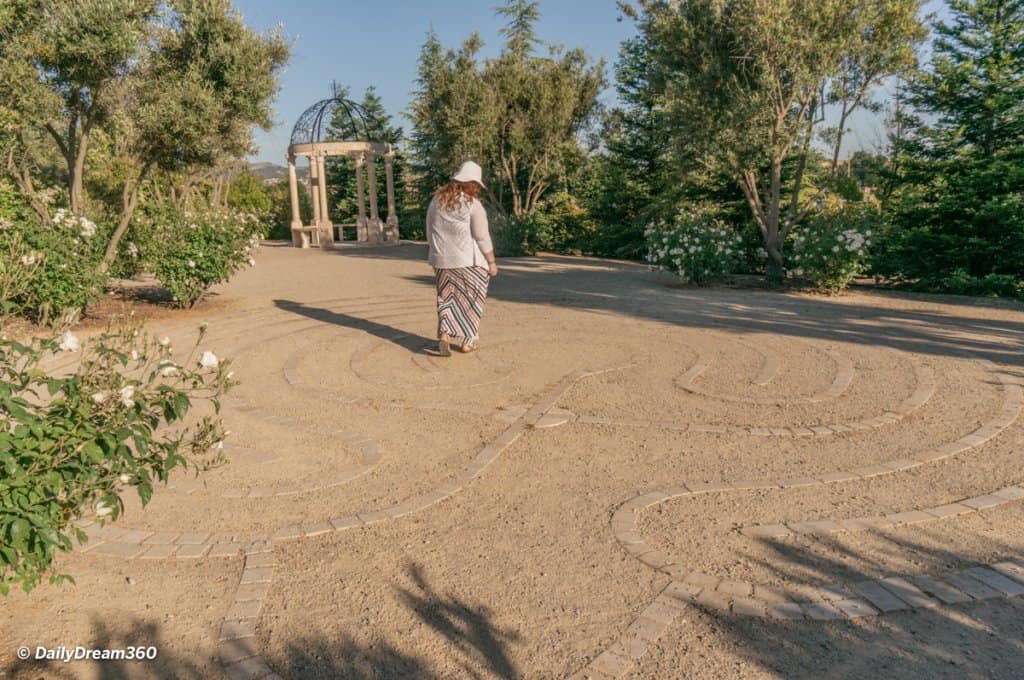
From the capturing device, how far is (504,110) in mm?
20219

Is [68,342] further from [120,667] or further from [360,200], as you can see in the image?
[360,200]

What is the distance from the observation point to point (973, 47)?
12.0 metres

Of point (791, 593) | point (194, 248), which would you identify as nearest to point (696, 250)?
point (194, 248)

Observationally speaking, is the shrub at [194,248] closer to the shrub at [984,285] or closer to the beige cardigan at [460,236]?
the beige cardigan at [460,236]

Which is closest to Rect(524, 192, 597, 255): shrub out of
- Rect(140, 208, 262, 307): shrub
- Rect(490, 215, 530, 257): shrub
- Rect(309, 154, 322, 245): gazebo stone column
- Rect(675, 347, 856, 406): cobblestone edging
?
Rect(490, 215, 530, 257): shrub

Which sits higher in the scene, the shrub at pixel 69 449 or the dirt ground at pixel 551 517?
the shrub at pixel 69 449

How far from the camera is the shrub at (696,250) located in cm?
1288

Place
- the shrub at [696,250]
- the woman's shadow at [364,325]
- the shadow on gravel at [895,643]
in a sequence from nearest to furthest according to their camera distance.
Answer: the shadow on gravel at [895,643], the woman's shadow at [364,325], the shrub at [696,250]

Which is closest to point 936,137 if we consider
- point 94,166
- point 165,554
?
point 165,554

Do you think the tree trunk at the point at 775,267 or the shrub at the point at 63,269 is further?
the tree trunk at the point at 775,267

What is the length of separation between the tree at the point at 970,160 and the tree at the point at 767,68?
1.16 metres

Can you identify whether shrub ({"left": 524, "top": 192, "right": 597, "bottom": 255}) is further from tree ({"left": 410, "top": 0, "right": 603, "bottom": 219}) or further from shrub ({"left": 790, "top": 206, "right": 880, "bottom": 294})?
shrub ({"left": 790, "top": 206, "right": 880, "bottom": 294})

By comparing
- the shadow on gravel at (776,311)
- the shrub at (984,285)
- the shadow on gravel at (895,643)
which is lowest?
the shadow on gravel at (895,643)

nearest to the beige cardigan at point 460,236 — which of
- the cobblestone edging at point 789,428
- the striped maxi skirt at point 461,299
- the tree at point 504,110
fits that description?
the striped maxi skirt at point 461,299
